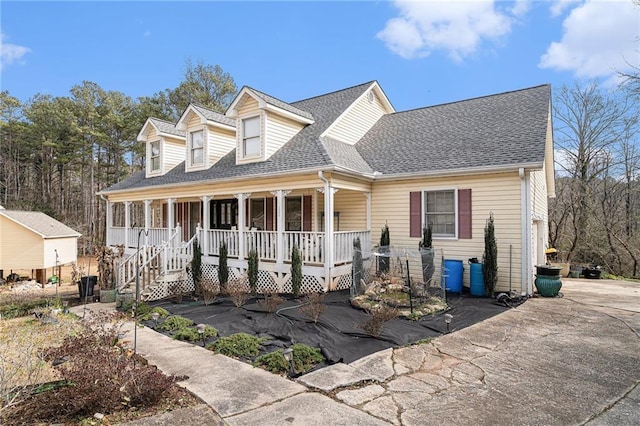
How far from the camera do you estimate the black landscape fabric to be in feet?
18.0

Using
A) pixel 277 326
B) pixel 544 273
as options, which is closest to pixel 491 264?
pixel 544 273

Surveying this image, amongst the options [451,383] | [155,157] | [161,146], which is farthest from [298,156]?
[155,157]

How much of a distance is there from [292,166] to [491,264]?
5.93 meters

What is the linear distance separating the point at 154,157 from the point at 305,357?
552 inches

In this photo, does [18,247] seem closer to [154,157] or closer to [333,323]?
[154,157]

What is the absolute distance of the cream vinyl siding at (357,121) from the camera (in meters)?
12.4

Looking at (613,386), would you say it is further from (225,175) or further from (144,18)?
(144,18)

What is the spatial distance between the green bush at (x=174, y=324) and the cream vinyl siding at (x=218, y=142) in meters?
7.51

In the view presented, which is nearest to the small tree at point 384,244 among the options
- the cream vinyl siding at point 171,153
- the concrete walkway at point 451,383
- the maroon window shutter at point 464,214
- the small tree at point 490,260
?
the maroon window shutter at point 464,214

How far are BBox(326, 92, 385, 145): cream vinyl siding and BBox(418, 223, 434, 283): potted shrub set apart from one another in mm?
4574

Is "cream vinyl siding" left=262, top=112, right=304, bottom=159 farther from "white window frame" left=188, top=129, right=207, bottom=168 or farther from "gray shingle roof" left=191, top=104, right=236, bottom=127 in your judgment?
"white window frame" left=188, top=129, right=207, bottom=168

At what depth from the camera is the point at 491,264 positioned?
8.81 meters

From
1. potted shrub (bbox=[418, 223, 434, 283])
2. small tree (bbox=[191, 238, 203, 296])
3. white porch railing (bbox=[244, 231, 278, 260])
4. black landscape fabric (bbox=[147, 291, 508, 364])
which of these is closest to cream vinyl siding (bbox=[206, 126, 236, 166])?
small tree (bbox=[191, 238, 203, 296])

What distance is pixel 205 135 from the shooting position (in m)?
13.2
